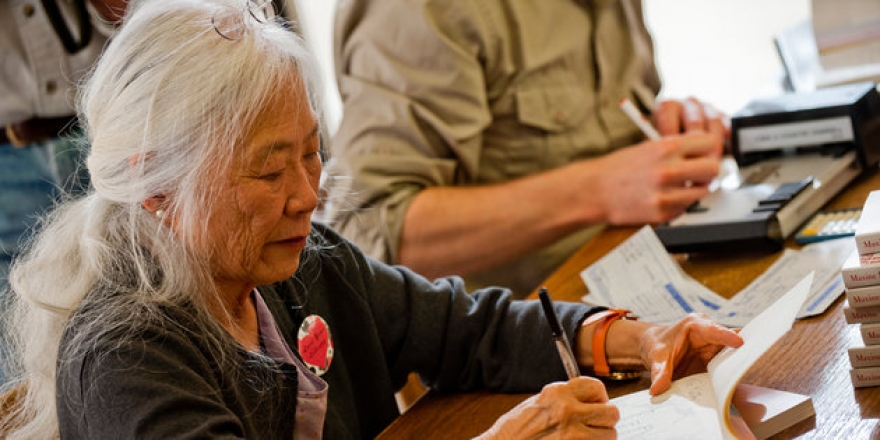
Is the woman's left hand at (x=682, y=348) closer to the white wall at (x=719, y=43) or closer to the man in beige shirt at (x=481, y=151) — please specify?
the man in beige shirt at (x=481, y=151)

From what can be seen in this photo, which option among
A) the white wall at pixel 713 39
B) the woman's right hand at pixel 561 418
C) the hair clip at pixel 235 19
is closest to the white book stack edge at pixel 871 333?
the woman's right hand at pixel 561 418

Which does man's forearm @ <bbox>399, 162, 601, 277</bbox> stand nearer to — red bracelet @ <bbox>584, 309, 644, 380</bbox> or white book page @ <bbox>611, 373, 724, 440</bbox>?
red bracelet @ <bbox>584, 309, 644, 380</bbox>

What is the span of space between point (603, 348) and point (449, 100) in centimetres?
78

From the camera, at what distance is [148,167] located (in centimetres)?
123

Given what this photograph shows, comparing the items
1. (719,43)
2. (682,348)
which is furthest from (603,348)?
(719,43)

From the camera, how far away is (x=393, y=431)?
142 cm

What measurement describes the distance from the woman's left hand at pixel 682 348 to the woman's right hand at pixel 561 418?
0.13 metres

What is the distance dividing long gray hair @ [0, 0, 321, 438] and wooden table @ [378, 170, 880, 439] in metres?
0.32

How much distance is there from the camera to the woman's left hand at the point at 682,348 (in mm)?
1328

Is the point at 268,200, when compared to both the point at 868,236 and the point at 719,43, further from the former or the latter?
the point at 719,43

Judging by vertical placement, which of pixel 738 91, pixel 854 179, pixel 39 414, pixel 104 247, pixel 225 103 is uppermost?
pixel 225 103

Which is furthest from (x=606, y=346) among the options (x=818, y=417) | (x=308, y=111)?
A: (x=308, y=111)

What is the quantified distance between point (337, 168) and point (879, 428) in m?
1.23

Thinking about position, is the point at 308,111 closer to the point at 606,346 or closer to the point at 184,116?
the point at 184,116
